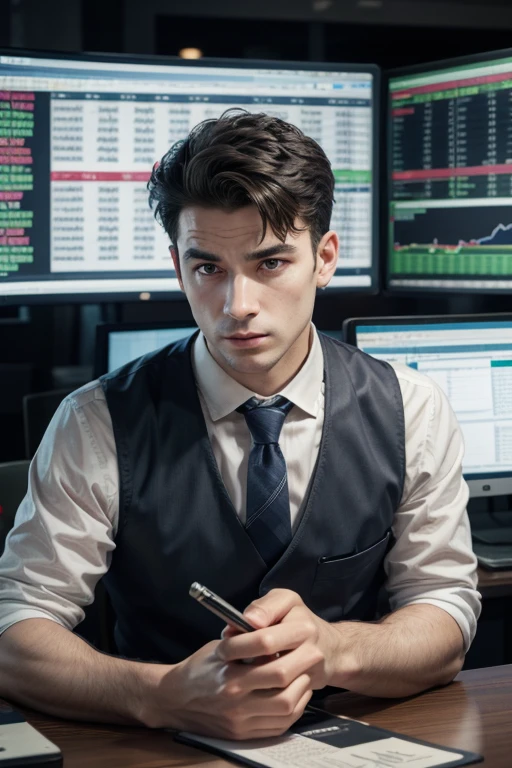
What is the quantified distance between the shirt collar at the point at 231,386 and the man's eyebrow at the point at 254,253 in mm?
181

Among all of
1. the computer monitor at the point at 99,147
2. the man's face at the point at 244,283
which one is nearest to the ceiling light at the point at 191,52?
the computer monitor at the point at 99,147

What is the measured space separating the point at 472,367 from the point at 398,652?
102cm

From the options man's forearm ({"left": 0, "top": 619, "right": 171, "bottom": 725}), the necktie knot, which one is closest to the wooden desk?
man's forearm ({"left": 0, "top": 619, "right": 171, "bottom": 725})

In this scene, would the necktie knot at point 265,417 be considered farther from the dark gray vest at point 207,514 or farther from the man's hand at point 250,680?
the man's hand at point 250,680

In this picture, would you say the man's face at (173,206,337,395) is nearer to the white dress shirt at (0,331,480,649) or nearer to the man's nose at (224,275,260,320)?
the man's nose at (224,275,260,320)

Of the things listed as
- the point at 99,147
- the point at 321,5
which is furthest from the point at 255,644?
the point at 321,5

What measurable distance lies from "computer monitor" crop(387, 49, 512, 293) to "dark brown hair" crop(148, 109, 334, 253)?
2.97ft

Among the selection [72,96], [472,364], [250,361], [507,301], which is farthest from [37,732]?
[507,301]

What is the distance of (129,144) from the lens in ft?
7.97

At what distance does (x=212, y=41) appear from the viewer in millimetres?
2900

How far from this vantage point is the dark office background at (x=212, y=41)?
108 inches

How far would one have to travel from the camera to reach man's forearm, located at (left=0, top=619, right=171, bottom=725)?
1313 mm

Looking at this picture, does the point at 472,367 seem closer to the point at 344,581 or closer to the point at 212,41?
the point at 344,581

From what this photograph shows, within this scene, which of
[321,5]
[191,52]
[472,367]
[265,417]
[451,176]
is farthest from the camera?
[321,5]
